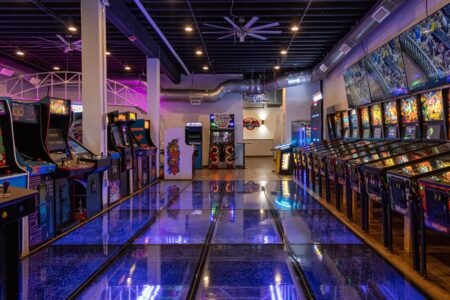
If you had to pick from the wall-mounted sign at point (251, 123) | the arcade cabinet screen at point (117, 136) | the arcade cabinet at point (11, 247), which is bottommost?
the arcade cabinet at point (11, 247)

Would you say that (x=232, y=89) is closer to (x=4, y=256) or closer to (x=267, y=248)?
(x=267, y=248)

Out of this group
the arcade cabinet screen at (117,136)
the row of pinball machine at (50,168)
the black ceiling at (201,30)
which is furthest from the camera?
the arcade cabinet screen at (117,136)

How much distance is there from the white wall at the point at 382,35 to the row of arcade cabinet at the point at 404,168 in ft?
4.26

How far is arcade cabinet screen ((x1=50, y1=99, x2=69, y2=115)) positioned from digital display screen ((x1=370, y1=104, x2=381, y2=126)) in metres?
4.85

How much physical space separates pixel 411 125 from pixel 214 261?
3347mm

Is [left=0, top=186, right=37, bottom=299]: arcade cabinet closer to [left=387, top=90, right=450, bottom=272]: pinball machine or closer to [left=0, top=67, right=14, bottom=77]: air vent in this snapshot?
[left=387, top=90, right=450, bottom=272]: pinball machine

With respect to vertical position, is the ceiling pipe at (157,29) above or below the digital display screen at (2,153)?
above

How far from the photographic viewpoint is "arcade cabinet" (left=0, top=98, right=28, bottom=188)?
3523 mm

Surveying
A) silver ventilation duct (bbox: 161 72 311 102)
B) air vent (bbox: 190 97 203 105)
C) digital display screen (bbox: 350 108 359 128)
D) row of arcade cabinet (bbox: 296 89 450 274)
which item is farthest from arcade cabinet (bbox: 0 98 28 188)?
air vent (bbox: 190 97 203 105)

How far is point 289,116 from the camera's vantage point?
13664 mm

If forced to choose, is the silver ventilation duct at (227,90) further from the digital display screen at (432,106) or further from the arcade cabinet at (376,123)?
the digital display screen at (432,106)

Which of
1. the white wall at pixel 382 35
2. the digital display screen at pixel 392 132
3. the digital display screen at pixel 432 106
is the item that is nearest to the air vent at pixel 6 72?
the white wall at pixel 382 35

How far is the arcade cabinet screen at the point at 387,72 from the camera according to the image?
206 inches

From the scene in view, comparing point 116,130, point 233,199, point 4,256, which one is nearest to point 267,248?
point 4,256
